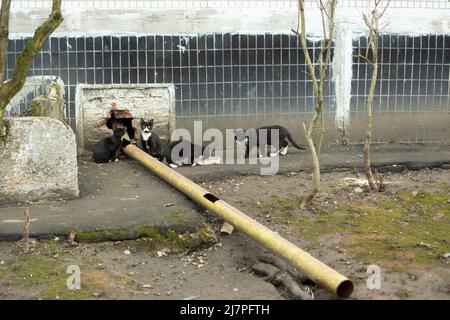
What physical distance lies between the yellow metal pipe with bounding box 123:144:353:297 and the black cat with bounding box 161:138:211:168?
73cm

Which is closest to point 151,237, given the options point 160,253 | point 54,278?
point 160,253

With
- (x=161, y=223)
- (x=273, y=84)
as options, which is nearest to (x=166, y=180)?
(x=161, y=223)

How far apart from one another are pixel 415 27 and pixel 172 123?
407cm

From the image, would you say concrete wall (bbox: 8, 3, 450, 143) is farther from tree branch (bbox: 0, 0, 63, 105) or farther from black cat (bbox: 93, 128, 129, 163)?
tree branch (bbox: 0, 0, 63, 105)

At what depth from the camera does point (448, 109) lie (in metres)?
11.2

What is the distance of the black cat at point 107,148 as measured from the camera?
962cm

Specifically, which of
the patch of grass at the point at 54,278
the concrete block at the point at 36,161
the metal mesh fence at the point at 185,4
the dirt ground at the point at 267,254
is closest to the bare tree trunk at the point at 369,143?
the dirt ground at the point at 267,254

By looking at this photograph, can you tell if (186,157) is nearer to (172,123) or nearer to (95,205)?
(172,123)

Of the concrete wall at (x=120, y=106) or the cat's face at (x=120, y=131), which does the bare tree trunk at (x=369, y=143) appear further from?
the cat's face at (x=120, y=131)

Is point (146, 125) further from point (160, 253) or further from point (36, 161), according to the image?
point (160, 253)

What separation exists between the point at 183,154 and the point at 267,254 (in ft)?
11.2

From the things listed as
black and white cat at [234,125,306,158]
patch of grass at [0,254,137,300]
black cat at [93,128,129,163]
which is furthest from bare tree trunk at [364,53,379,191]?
patch of grass at [0,254,137,300]

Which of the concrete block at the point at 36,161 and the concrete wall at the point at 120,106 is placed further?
the concrete wall at the point at 120,106

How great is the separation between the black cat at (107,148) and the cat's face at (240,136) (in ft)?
5.56
